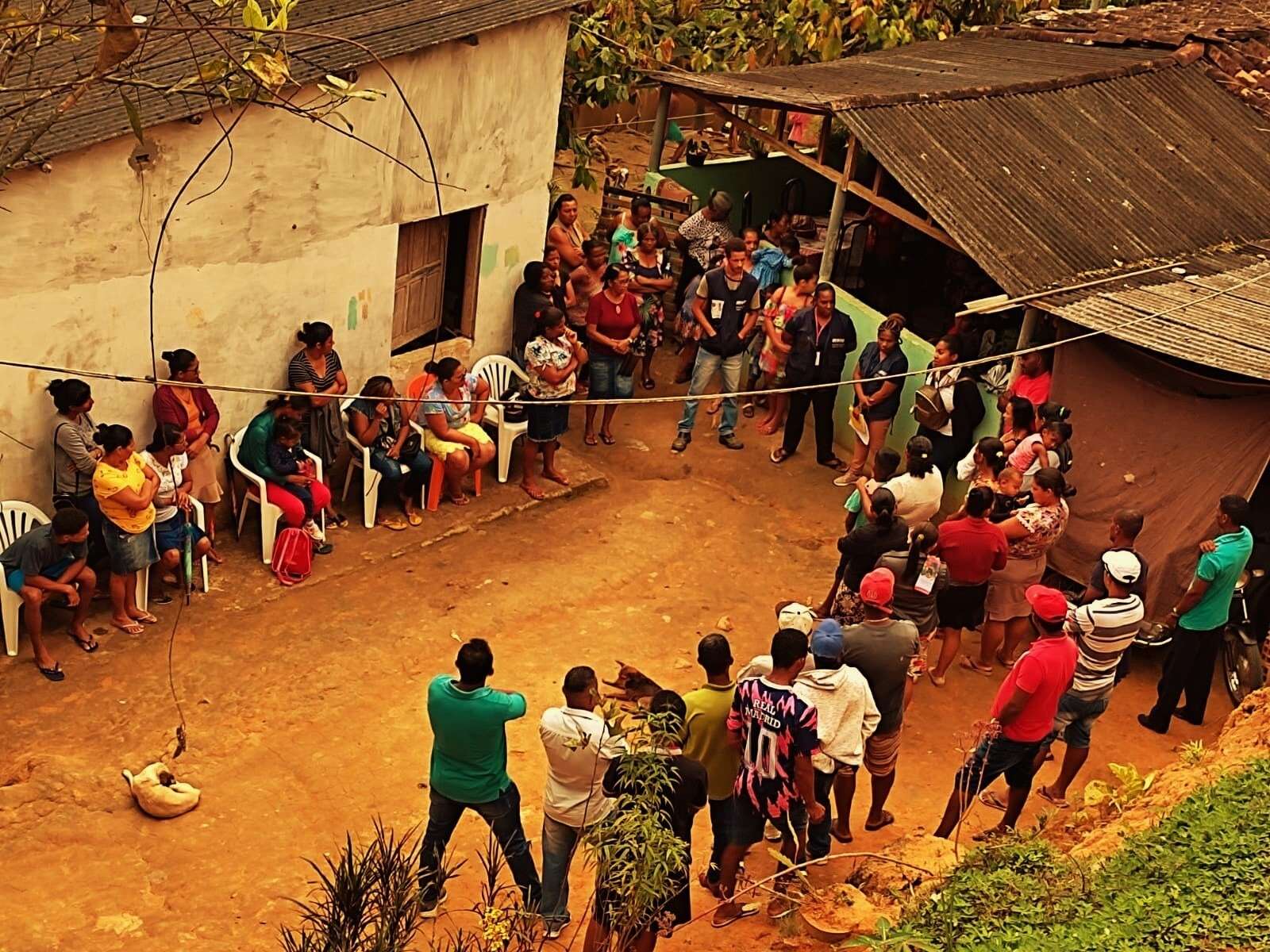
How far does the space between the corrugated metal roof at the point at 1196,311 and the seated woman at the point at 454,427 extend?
420 centimetres

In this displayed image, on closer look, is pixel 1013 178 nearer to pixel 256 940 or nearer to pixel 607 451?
pixel 607 451

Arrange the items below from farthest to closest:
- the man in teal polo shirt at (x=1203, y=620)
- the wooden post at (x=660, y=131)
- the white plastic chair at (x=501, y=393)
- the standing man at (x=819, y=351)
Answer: the wooden post at (x=660, y=131), the standing man at (x=819, y=351), the white plastic chair at (x=501, y=393), the man in teal polo shirt at (x=1203, y=620)

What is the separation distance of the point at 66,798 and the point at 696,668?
12.9 feet

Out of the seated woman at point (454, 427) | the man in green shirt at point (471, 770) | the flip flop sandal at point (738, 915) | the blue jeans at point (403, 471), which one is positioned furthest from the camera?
the seated woman at point (454, 427)

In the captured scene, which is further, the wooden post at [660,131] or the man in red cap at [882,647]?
the wooden post at [660,131]

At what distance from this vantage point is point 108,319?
930 cm

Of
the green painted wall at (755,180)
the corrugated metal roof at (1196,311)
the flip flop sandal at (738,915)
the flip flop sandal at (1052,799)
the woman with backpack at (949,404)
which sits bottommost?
the flip flop sandal at (738,915)

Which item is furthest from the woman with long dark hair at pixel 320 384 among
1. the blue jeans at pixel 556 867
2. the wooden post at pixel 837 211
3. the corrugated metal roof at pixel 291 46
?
the wooden post at pixel 837 211

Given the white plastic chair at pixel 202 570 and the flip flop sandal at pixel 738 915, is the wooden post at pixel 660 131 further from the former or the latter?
the flip flop sandal at pixel 738 915

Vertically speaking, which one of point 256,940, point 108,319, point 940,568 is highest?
point 108,319

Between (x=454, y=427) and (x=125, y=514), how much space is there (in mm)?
2837

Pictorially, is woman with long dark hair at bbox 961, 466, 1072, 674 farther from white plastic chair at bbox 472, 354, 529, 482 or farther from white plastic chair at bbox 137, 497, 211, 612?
white plastic chair at bbox 137, 497, 211, 612

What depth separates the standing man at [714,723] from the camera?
694 cm

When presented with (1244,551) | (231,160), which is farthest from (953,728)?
(231,160)
